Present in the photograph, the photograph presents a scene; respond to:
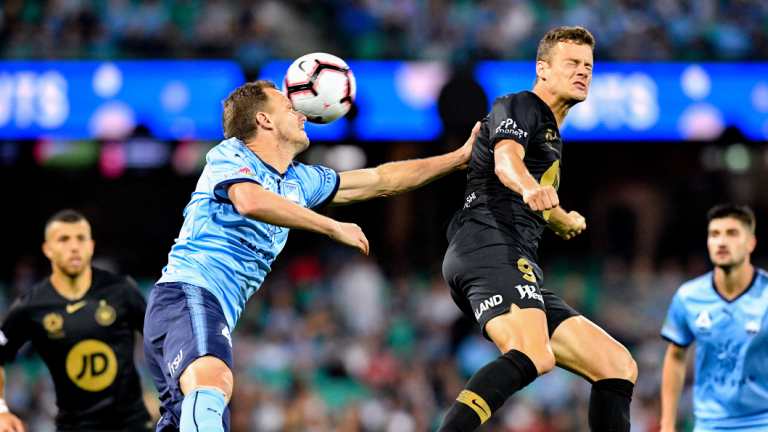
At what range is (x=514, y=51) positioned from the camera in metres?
13.0

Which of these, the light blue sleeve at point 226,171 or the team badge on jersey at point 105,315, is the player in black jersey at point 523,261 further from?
the team badge on jersey at point 105,315

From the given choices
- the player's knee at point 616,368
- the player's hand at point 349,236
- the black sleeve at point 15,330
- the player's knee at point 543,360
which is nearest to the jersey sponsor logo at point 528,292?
the player's knee at point 543,360

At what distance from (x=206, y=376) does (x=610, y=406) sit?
1.90m

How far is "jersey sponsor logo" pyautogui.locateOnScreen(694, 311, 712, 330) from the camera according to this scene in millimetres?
6715

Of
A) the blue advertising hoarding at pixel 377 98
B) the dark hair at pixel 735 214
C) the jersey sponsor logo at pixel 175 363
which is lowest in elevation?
the jersey sponsor logo at pixel 175 363

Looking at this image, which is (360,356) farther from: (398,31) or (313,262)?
(398,31)

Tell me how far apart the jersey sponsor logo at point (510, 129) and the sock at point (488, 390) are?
1.00 meters

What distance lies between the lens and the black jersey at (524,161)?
5296 mm

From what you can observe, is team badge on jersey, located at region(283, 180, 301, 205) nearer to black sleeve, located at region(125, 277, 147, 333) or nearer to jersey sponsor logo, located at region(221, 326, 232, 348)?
jersey sponsor logo, located at region(221, 326, 232, 348)

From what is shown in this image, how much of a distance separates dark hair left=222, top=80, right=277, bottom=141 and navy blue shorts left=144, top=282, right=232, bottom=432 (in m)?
0.81

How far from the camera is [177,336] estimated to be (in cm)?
491

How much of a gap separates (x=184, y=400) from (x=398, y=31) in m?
9.15

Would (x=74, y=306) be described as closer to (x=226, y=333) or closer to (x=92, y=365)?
(x=92, y=365)

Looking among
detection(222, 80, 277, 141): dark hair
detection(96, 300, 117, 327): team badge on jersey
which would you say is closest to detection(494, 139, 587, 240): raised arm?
detection(222, 80, 277, 141): dark hair
